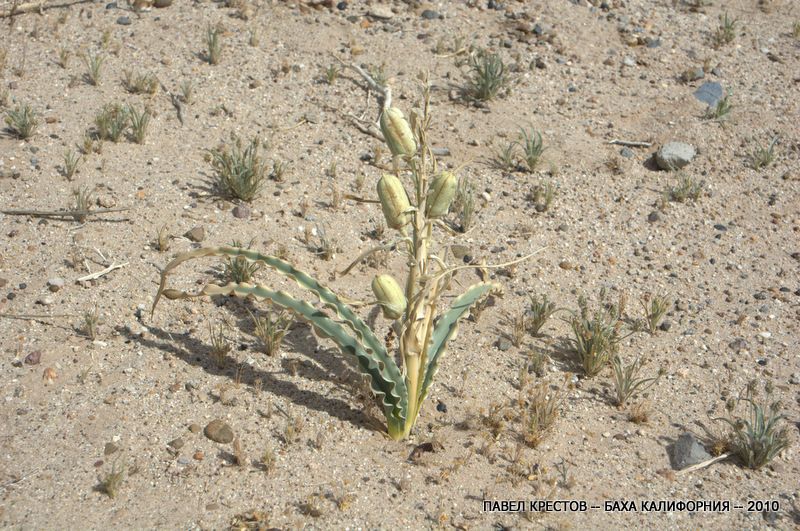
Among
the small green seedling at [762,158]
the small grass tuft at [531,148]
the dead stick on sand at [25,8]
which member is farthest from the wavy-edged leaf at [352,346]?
the dead stick on sand at [25,8]

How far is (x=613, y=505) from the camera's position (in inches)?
144

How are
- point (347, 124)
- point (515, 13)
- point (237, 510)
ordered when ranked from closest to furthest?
point (237, 510) → point (347, 124) → point (515, 13)

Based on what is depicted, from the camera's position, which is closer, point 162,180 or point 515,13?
point 162,180

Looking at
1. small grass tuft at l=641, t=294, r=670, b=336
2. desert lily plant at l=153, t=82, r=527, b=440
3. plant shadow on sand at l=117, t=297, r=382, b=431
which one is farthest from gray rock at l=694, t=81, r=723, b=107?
plant shadow on sand at l=117, t=297, r=382, b=431

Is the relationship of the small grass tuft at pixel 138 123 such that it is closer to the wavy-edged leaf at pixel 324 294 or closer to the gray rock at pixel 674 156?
the wavy-edged leaf at pixel 324 294

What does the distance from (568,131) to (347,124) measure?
5.41 feet

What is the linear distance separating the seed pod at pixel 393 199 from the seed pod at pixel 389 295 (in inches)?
10.8

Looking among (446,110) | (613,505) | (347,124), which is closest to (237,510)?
(613,505)

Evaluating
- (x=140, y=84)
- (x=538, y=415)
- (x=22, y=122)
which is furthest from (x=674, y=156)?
(x=22, y=122)

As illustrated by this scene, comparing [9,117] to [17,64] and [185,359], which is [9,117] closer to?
[17,64]

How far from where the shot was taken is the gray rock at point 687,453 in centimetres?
385

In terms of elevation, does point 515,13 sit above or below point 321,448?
above

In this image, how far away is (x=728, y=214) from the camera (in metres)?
5.59

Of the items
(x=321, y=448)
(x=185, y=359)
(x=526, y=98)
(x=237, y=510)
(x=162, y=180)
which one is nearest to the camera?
(x=237, y=510)
